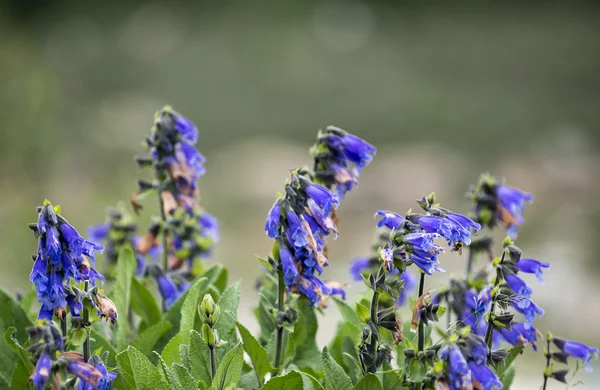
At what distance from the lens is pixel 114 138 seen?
9070 millimetres

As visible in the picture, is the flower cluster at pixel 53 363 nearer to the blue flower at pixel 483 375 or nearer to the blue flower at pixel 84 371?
the blue flower at pixel 84 371

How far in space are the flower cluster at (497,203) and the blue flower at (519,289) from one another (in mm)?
500

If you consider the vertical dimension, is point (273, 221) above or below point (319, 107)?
below

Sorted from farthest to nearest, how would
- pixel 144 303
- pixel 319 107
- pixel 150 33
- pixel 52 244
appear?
pixel 150 33 → pixel 319 107 → pixel 144 303 → pixel 52 244

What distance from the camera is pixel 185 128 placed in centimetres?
208

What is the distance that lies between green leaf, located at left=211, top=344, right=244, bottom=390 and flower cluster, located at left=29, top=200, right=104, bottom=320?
0.95ft

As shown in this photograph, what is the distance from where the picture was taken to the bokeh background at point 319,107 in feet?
22.3

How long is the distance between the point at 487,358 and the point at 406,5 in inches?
527

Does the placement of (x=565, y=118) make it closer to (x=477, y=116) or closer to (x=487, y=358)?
(x=477, y=116)

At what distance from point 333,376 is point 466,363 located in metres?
0.32

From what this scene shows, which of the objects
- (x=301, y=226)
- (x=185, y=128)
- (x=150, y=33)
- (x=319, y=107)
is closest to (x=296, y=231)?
(x=301, y=226)

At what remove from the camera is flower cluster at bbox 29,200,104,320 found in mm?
1363

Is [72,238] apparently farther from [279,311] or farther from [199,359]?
[279,311]

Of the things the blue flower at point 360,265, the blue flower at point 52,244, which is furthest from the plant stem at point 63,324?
the blue flower at point 360,265
